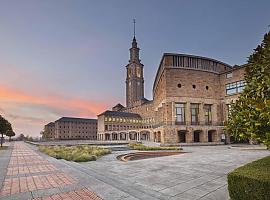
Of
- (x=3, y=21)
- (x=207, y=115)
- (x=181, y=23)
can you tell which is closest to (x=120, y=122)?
(x=207, y=115)

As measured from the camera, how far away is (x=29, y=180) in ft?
23.3

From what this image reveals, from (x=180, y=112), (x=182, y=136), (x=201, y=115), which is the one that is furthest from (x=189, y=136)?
(x=201, y=115)

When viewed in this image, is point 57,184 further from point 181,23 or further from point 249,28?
point 181,23

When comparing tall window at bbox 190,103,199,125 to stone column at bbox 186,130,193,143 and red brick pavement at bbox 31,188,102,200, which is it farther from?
red brick pavement at bbox 31,188,102,200

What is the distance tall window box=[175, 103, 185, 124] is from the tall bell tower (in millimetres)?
84876

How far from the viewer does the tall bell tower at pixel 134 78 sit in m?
123

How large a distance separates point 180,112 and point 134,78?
8899 cm

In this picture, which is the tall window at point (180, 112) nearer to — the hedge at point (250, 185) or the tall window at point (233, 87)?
the tall window at point (233, 87)

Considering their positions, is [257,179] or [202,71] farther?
[202,71]

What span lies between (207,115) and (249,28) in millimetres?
21666

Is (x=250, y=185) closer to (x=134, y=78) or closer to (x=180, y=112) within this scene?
(x=180, y=112)

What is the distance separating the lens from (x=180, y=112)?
36531mm

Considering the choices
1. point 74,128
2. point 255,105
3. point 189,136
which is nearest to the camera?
point 255,105

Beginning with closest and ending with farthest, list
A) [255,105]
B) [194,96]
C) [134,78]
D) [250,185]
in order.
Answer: [255,105]
[250,185]
[194,96]
[134,78]
